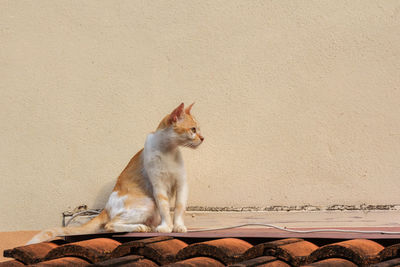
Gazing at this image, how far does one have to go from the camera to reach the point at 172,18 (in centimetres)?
266

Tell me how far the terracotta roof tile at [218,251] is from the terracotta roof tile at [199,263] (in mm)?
22

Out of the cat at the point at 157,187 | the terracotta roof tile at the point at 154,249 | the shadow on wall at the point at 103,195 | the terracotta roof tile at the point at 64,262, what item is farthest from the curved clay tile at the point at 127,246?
the shadow on wall at the point at 103,195

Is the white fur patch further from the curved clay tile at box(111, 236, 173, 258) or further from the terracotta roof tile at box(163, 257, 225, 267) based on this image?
the terracotta roof tile at box(163, 257, 225, 267)

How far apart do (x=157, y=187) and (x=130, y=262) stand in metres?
0.67

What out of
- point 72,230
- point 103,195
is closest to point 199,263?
point 72,230

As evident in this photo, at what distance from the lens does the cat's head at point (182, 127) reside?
83.8 inches

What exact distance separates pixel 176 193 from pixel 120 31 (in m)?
1.07

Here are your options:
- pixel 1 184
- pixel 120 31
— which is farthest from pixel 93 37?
pixel 1 184

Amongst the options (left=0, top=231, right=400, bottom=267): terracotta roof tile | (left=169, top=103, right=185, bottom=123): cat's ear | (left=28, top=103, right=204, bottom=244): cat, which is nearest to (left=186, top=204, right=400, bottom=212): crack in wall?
(left=28, top=103, right=204, bottom=244): cat

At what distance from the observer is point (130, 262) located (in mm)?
1480

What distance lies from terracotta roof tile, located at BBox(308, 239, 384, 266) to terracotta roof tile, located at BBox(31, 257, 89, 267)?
2.32 ft

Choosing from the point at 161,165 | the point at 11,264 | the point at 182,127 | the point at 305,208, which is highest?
the point at 182,127

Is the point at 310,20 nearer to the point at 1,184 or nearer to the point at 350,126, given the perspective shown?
the point at 350,126

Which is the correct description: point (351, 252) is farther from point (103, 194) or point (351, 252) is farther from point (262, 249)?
point (103, 194)
